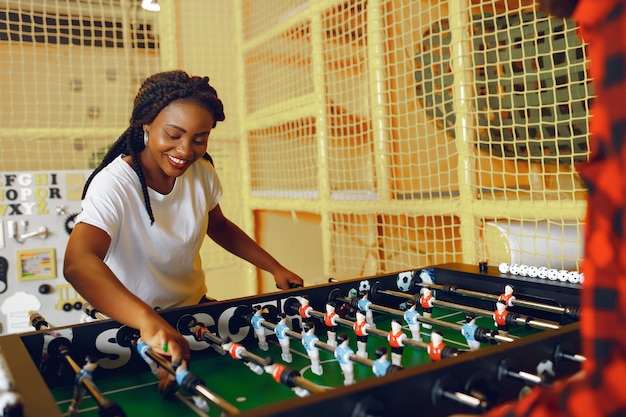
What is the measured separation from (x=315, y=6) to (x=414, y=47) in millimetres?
564

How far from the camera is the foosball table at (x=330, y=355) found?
746 mm

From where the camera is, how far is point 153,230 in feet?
5.62

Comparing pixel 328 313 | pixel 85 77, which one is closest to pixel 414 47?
pixel 328 313

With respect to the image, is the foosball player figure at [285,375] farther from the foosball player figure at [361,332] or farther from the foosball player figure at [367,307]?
the foosball player figure at [367,307]

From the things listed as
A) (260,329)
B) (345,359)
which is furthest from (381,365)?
(260,329)

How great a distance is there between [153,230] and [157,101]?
15.4 inches

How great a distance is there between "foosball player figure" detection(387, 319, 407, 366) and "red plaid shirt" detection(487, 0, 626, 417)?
0.57 m

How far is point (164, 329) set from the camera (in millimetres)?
1065

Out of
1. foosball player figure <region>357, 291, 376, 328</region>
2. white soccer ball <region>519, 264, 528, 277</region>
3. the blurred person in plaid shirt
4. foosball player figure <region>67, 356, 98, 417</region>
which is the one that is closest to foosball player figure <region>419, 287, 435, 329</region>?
foosball player figure <region>357, 291, 376, 328</region>

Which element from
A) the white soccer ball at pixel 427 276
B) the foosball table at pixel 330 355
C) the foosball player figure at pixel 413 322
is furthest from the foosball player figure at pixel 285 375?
the white soccer ball at pixel 427 276

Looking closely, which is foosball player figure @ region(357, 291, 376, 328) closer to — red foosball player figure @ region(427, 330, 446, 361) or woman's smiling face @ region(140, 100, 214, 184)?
red foosball player figure @ region(427, 330, 446, 361)

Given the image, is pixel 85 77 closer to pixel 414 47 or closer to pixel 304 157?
pixel 304 157

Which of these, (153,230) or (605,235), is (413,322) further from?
(153,230)

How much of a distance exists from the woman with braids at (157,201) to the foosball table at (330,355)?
0.33 m
